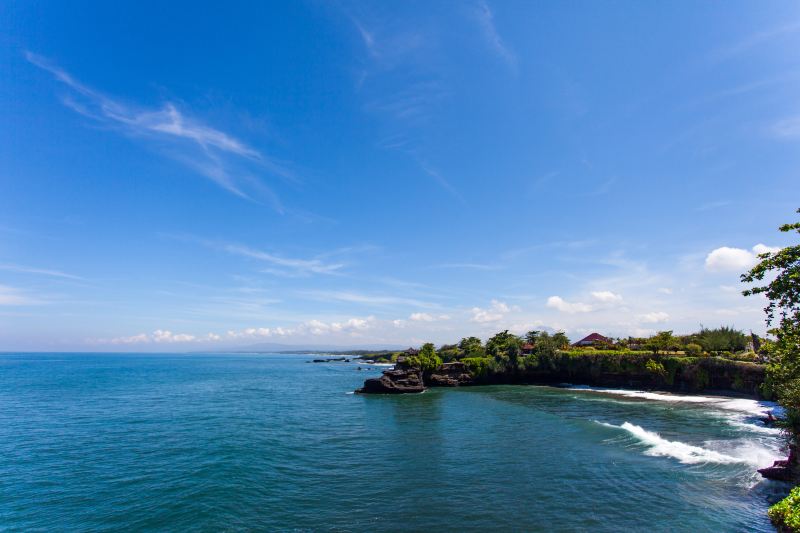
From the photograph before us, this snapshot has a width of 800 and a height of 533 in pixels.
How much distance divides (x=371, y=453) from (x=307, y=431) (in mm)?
11902

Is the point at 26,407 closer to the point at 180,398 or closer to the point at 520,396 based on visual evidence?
the point at 180,398

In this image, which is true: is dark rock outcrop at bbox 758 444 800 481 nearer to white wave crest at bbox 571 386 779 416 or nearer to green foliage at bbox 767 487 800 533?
green foliage at bbox 767 487 800 533

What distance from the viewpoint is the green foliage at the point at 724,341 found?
7662 centimetres

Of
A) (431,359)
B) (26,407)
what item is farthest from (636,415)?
(26,407)

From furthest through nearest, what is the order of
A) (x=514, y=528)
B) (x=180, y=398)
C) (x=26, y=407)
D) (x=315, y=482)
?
(x=180, y=398) < (x=26, y=407) < (x=315, y=482) < (x=514, y=528)

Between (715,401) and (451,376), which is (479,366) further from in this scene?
(715,401)

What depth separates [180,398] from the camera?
228 ft

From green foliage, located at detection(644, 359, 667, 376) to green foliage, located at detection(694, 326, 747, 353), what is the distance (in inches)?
497

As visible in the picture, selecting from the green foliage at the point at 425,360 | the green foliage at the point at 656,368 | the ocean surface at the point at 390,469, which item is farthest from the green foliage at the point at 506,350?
the ocean surface at the point at 390,469

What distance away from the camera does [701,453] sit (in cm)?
3144

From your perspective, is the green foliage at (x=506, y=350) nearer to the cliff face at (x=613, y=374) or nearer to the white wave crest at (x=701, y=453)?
the cliff face at (x=613, y=374)

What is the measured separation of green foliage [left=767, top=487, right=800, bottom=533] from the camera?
49.2 ft

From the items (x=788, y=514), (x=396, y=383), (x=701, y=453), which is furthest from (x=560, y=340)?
(x=788, y=514)

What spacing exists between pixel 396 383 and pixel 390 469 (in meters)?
51.3
